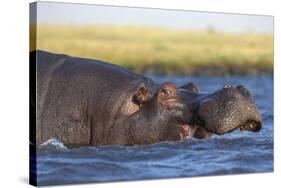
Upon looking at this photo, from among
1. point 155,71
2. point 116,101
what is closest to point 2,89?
point 116,101

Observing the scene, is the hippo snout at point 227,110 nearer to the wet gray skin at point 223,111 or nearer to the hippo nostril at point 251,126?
the wet gray skin at point 223,111

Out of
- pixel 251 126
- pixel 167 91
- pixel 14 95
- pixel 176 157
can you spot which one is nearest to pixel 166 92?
pixel 167 91

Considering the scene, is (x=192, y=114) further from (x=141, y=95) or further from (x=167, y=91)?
(x=141, y=95)

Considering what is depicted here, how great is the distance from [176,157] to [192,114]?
0.63 meters

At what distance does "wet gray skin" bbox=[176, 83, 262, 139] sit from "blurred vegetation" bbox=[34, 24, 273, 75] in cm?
86

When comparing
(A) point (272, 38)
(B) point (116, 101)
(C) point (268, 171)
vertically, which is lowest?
(C) point (268, 171)

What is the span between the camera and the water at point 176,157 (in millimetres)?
→ 9359

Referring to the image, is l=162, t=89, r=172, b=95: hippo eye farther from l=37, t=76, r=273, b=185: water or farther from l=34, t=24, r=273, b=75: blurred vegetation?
l=34, t=24, r=273, b=75: blurred vegetation

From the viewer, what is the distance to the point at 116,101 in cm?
979

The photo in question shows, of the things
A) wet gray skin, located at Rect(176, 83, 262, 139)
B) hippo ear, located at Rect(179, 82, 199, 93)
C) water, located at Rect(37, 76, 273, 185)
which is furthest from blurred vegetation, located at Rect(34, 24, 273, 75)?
wet gray skin, located at Rect(176, 83, 262, 139)

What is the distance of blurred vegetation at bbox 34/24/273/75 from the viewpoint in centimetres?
976

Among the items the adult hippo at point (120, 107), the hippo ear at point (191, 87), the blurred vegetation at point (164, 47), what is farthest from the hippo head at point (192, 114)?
the blurred vegetation at point (164, 47)

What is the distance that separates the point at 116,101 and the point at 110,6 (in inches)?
44.3

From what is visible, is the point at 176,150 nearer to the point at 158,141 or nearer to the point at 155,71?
the point at 158,141
